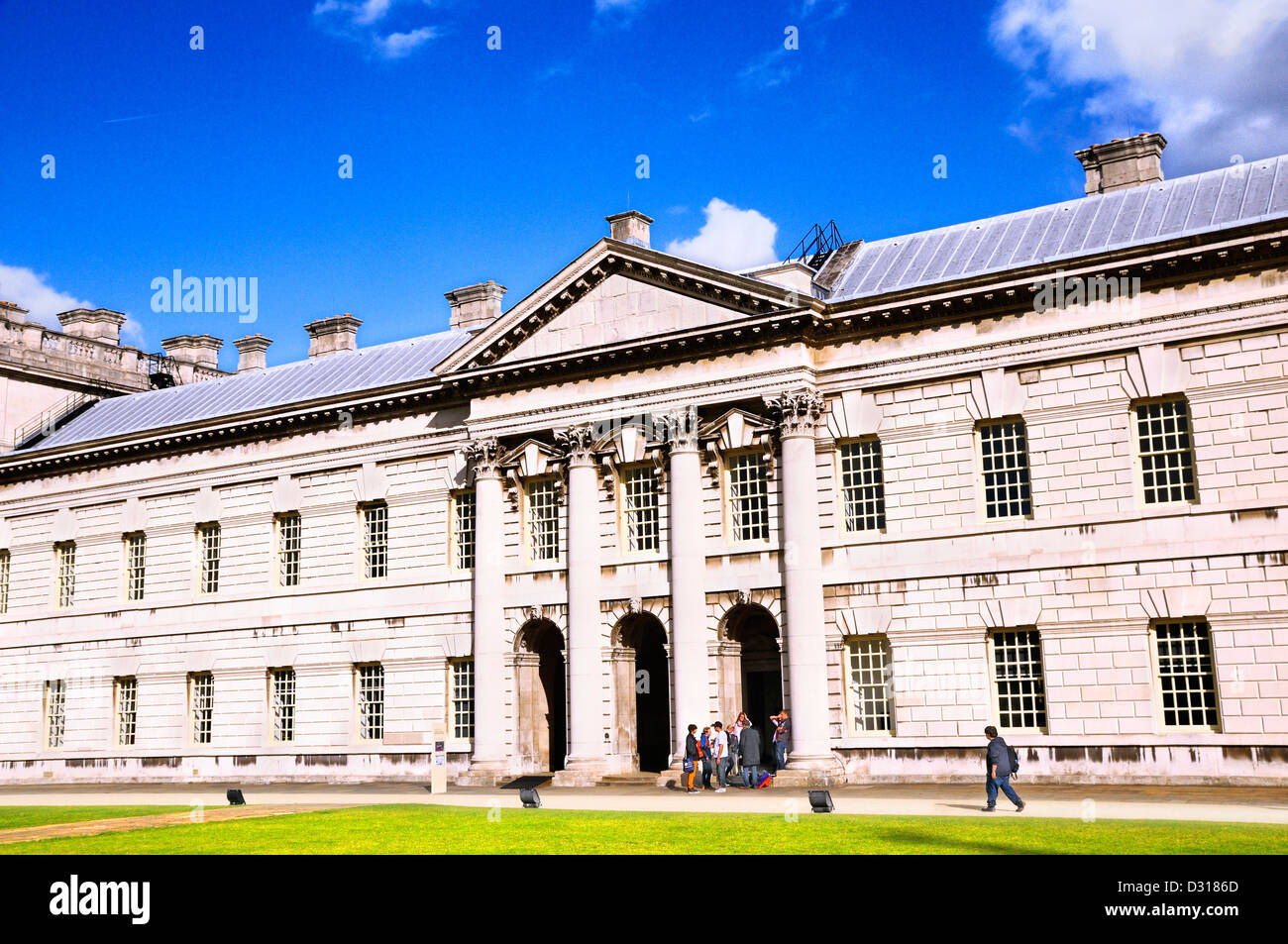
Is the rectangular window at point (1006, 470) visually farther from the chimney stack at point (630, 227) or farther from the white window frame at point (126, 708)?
the white window frame at point (126, 708)

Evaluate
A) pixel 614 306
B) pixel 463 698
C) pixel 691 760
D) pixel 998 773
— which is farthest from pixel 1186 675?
pixel 463 698

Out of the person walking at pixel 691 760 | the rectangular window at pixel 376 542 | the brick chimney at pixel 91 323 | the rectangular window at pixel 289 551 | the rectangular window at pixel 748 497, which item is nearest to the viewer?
the person walking at pixel 691 760

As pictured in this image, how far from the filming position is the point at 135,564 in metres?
44.3

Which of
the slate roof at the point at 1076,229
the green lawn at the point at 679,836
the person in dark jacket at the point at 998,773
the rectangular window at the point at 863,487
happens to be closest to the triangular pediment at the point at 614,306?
the slate roof at the point at 1076,229

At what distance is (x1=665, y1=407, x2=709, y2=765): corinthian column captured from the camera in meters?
31.9

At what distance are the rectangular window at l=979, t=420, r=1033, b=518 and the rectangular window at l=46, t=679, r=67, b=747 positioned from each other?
106ft

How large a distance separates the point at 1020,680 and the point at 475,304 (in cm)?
2361

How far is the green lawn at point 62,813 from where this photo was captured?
2462cm

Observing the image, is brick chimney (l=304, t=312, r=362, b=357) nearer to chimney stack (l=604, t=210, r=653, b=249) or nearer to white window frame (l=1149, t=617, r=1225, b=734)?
chimney stack (l=604, t=210, r=653, b=249)

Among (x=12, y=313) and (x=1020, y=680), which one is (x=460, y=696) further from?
→ (x=12, y=313)

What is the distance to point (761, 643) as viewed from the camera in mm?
34750

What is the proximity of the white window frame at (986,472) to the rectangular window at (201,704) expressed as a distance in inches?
997
